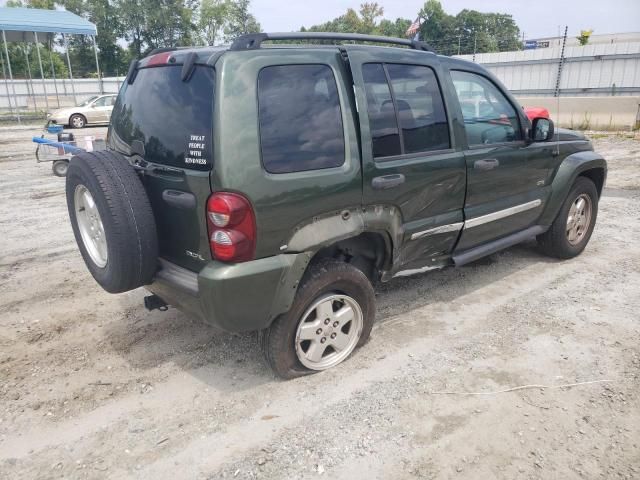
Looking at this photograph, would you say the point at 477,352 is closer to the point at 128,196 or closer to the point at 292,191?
the point at 292,191

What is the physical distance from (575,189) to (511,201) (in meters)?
1.11

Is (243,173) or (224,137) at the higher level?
(224,137)

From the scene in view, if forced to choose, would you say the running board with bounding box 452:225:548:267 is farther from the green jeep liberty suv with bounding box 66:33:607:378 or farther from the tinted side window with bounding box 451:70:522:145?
the tinted side window with bounding box 451:70:522:145

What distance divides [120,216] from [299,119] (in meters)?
1.12

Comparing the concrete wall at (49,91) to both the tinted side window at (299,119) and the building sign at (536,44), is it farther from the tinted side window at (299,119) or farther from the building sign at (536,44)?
the building sign at (536,44)

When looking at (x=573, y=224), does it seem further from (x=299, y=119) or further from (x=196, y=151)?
(x=196, y=151)

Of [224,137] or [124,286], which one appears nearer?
[224,137]

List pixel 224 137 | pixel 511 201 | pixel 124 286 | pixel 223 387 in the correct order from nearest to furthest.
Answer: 1. pixel 224 137
2. pixel 124 286
3. pixel 223 387
4. pixel 511 201

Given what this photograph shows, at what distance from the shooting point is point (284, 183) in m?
2.70

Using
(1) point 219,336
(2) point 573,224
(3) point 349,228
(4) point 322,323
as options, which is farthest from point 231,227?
(2) point 573,224

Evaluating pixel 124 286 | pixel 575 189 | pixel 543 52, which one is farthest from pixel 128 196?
pixel 543 52

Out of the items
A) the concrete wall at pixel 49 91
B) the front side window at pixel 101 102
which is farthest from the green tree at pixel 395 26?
the front side window at pixel 101 102

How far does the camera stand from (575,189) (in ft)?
16.3

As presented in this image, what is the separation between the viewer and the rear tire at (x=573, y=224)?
495 centimetres
